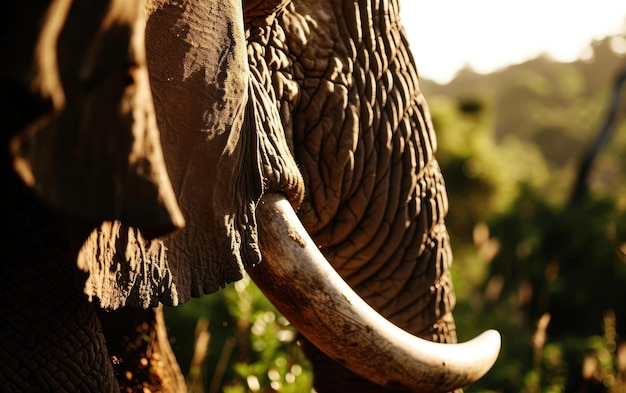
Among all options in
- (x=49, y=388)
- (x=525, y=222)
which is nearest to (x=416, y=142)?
(x=49, y=388)

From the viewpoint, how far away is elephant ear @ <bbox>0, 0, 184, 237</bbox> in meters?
0.82

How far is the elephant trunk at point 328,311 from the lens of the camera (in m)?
1.37

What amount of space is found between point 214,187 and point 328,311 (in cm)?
28

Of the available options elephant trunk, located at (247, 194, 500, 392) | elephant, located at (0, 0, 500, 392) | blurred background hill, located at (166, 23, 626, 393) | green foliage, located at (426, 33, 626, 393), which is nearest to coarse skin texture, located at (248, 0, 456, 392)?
elephant, located at (0, 0, 500, 392)

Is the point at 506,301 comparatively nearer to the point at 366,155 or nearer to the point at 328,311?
the point at 366,155

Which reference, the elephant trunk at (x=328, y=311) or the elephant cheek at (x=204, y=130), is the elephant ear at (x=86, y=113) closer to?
the elephant cheek at (x=204, y=130)

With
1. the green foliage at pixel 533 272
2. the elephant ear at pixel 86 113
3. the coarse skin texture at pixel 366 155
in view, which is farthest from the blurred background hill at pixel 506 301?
the elephant ear at pixel 86 113

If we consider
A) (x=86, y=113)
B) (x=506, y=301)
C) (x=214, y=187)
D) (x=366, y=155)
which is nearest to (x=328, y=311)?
(x=214, y=187)

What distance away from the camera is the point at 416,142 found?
1747 millimetres

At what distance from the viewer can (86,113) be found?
2.97ft

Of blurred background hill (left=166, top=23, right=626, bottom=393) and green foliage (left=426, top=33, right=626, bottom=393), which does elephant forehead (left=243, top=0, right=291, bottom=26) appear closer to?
blurred background hill (left=166, top=23, right=626, bottom=393)

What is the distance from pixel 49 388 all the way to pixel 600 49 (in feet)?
155

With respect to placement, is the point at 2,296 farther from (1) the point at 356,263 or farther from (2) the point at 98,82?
(1) the point at 356,263

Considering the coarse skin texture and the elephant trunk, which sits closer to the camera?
the elephant trunk
